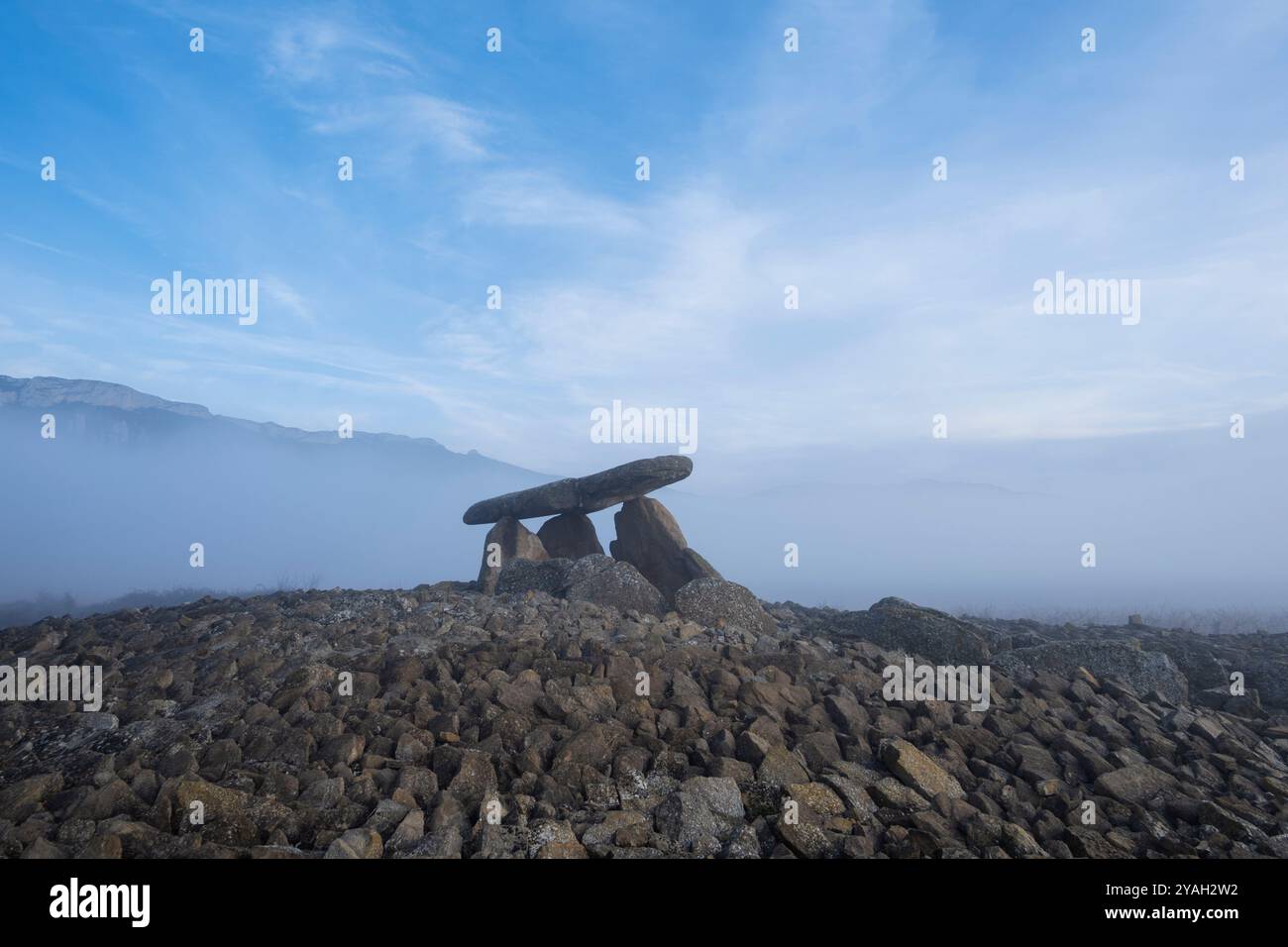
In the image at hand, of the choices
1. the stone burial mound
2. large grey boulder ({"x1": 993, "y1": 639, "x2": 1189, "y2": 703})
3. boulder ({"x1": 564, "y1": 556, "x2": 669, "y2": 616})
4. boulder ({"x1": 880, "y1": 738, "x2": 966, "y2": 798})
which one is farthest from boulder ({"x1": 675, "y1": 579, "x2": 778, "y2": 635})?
boulder ({"x1": 880, "y1": 738, "x2": 966, "y2": 798})

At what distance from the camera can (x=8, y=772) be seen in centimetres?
700

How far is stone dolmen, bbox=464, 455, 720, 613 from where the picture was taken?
16375mm

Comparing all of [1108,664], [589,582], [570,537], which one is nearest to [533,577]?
[589,582]

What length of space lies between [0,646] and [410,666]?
7.07 metres

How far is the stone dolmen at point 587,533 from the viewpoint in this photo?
53.7 ft

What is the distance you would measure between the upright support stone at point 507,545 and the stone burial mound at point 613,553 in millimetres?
26

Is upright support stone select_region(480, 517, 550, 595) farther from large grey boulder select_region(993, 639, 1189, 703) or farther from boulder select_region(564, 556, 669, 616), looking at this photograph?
large grey boulder select_region(993, 639, 1189, 703)

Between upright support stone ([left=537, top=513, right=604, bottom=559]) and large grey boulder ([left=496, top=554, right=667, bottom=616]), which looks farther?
upright support stone ([left=537, top=513, right=604, bottom=559])

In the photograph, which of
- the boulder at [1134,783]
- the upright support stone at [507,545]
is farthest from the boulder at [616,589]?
the boulder at [1134,783]

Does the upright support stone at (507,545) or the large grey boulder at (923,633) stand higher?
the upright support stone at (507,545)

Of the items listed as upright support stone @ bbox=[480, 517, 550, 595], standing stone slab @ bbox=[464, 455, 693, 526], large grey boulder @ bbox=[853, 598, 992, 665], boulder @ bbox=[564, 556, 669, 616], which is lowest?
large grey boulder @ bbox=[853, 598, 992, 665]

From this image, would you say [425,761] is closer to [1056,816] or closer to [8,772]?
[8,772]

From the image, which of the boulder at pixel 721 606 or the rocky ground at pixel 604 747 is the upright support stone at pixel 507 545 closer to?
the boulder at pixel 721 606
